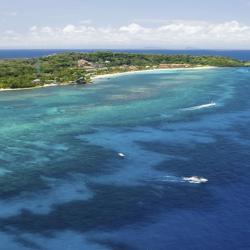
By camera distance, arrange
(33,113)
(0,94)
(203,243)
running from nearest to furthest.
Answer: (203,243) < (33,113) < (0,94)

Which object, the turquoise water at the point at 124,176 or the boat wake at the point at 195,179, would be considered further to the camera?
the boat wake at the point at 195,179

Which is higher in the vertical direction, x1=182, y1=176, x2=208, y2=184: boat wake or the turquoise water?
x1=182, y1=176, x2=208, y2=184: boat wake

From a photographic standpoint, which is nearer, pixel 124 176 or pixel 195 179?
pixel 195 179

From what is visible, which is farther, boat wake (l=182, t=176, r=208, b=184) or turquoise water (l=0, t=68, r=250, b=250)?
boat wake (l=182, t=176, r=208, b=184)

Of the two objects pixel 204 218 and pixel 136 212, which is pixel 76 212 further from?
pixel 204 218

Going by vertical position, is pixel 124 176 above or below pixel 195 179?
below

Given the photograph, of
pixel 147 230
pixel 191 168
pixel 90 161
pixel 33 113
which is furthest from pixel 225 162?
pixel 33 113

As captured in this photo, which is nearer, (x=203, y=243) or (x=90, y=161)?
(x=203, y=243)

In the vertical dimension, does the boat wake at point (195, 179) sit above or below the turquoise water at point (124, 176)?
above
